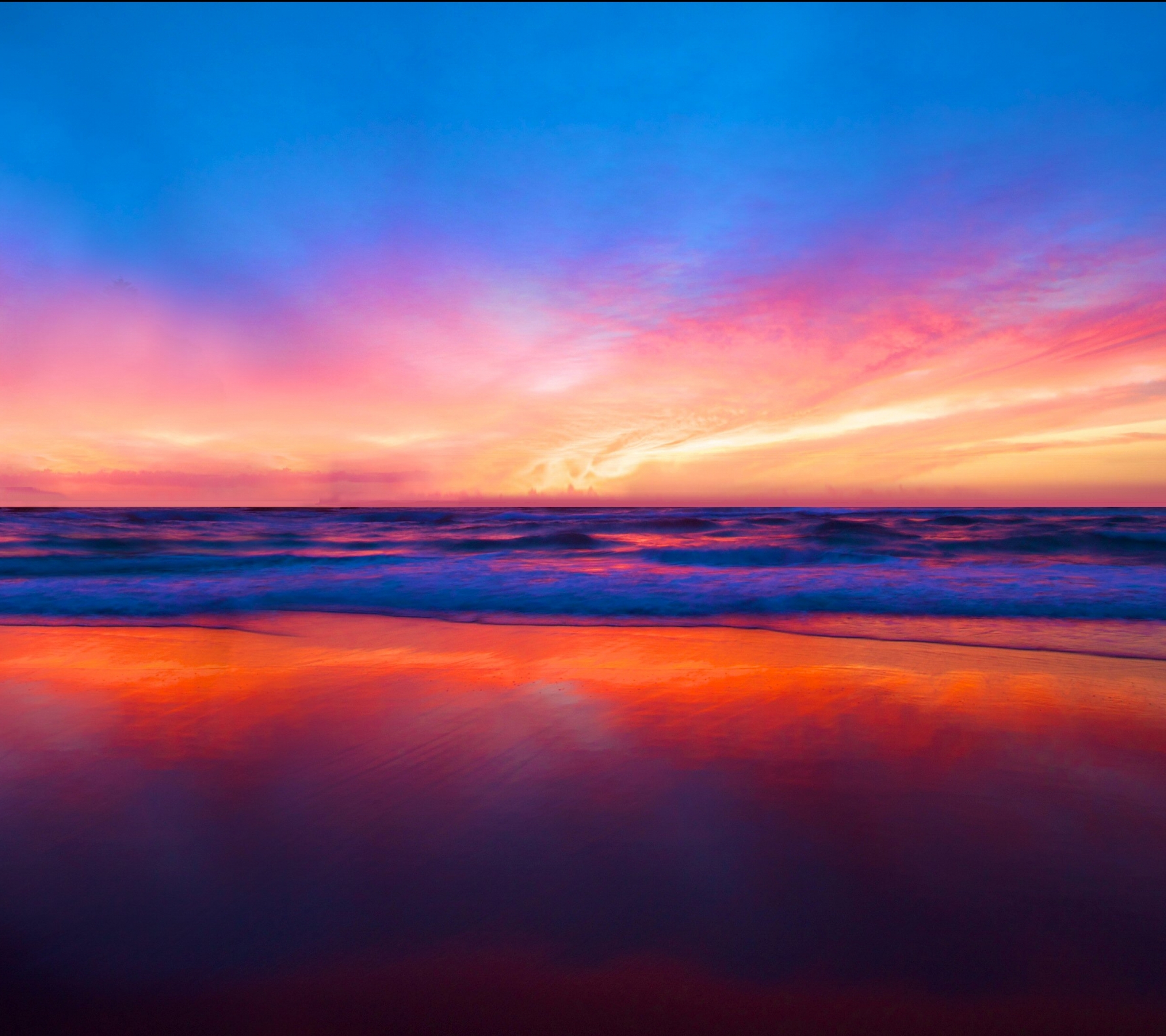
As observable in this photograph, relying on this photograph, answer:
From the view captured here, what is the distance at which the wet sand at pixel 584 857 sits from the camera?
5.22 feet

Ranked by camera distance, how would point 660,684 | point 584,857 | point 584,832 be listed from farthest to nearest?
point 660,684 → point 584,832 → point 584,857

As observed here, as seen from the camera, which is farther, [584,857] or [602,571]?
[602,571]

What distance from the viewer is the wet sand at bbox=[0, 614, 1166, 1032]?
1.59 m

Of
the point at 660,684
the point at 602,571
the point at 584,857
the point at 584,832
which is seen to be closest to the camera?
the point at 584,857

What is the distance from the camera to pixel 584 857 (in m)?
2.19

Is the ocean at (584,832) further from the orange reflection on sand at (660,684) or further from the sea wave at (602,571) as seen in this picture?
the sea wave at (602,571)

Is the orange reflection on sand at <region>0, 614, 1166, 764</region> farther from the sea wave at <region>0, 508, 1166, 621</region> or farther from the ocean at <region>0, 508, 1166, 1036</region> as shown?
the sea wave at <region>0, 508, 1166, 621</region>

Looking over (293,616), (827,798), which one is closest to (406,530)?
(293,616)

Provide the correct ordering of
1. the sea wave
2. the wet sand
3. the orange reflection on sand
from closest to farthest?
the wet sand < the orange reflection on sand < the sea wave

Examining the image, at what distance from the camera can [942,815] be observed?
8.10ft

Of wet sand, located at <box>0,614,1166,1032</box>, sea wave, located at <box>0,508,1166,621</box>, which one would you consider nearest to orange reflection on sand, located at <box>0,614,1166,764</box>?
wet sand, located at <box>0,614,1166,1032</box>

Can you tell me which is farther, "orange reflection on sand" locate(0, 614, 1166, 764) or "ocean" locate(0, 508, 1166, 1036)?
"orange reflection on sand" locate(0, 614, 1166, 764)

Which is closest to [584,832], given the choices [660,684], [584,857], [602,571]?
[584,857]

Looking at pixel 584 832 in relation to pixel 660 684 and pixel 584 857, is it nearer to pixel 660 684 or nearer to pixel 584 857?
pixel 584 857
